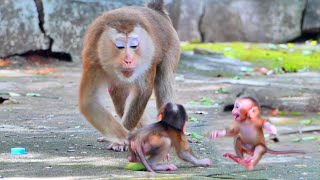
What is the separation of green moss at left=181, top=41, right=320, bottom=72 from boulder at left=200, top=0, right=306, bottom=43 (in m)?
0.58

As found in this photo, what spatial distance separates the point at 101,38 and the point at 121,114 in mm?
1151

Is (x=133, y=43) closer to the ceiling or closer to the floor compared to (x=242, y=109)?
closer to the ceiling

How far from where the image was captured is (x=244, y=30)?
63.6ft

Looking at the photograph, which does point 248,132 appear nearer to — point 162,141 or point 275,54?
point 162,141

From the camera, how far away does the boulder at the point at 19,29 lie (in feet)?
42.8

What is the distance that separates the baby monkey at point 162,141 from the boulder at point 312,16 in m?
13.9

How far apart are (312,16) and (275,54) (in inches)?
121

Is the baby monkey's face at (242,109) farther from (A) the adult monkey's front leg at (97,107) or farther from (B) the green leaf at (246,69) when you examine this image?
(B) the green leaf at (246,69)

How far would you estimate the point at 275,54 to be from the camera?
54.7 feet

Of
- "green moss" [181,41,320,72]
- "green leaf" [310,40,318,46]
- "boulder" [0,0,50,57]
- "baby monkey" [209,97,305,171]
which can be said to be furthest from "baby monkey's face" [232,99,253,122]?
"green leaf" [310,40,318,46]

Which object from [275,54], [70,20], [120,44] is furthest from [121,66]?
[275,54]

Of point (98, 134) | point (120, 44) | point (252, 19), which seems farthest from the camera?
point (252, 19)

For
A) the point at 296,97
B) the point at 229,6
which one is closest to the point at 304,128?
the point at 296,97

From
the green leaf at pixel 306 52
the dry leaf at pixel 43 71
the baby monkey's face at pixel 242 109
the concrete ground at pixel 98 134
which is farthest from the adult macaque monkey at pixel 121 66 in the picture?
the green leaf at pixel 306 52
